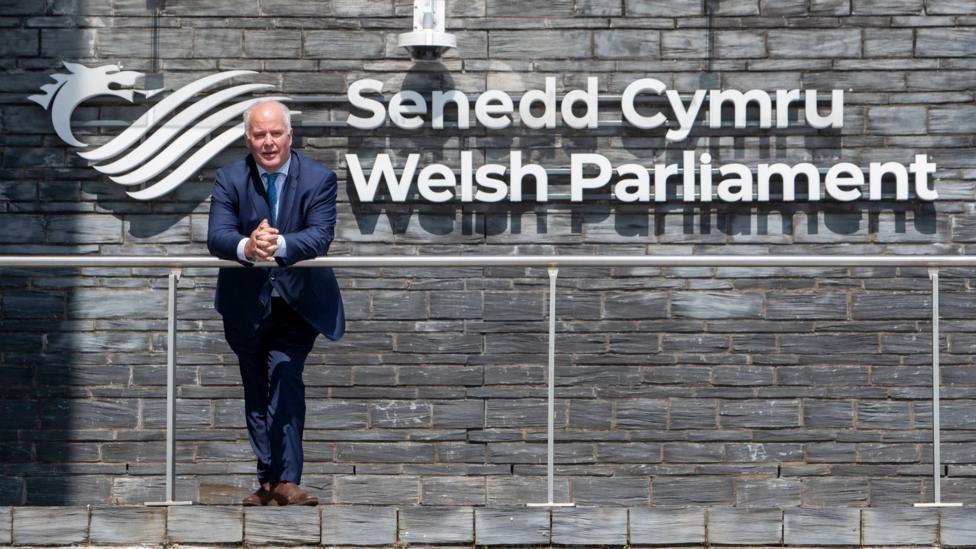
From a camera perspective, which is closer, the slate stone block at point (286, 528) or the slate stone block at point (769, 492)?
the slate stone block at point (286, 528)

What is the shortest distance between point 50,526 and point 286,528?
2.77 feet

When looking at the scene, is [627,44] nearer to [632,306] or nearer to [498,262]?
[632,306]

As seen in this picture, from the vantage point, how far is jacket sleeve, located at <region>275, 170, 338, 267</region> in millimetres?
5840

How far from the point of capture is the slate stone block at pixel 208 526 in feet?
19.0

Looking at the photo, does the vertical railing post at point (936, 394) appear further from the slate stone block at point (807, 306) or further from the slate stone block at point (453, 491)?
the slate stone block at point (453, 491)

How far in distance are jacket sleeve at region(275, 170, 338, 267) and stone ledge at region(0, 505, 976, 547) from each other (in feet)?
2.96

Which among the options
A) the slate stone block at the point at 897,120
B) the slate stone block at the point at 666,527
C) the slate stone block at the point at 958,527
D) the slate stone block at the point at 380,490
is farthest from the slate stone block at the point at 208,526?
the slate stone block at the point at 897,120

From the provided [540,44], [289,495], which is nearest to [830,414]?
[289,495]

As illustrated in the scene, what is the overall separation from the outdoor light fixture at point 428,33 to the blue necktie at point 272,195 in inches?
100

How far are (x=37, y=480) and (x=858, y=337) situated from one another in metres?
3.29

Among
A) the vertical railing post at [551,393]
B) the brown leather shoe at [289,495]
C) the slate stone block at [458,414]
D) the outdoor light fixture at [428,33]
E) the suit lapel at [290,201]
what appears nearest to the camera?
the brown leather shoe at [289,495]

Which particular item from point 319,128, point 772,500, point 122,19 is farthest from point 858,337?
point 122,19

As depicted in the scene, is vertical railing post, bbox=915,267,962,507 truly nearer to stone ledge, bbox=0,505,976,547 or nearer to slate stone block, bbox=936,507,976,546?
slate stone block, bbox=936,507,976,546

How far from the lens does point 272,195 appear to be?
6.04 meters
